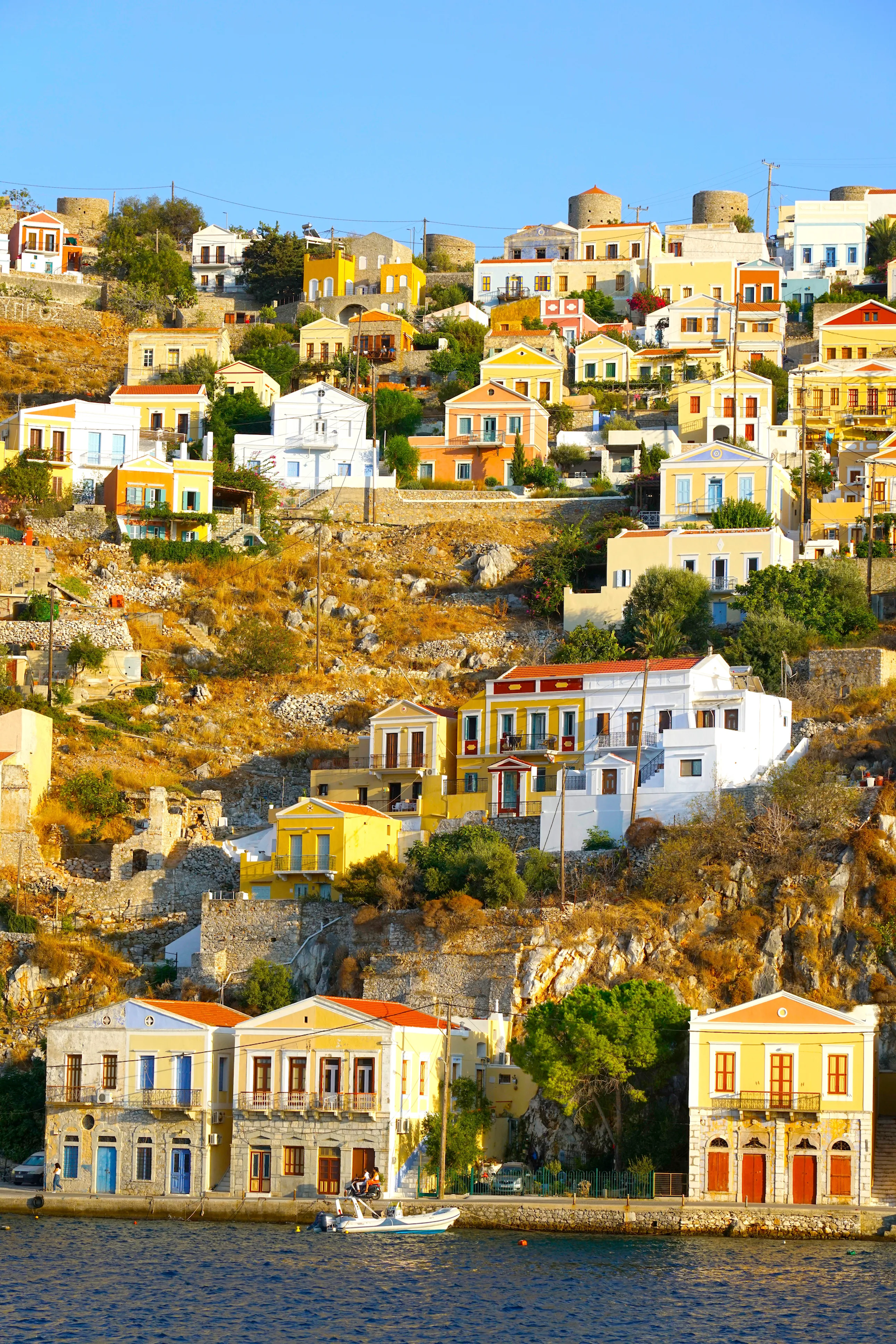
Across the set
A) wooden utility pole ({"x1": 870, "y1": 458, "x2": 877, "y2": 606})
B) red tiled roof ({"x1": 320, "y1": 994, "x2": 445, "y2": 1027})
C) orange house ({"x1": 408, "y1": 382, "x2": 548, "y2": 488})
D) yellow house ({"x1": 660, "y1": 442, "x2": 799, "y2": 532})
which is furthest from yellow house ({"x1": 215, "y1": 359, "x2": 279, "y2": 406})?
red tiled roof ({"x1": 320, "y1": 994, "x2": 445, "y2": 1027})

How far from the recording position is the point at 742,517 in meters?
79.8

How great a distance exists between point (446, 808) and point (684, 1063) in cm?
1603

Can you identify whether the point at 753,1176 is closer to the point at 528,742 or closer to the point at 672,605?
the point at 528,742

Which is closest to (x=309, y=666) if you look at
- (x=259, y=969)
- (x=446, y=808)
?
(x=446, y=808)

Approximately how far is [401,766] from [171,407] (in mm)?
32921

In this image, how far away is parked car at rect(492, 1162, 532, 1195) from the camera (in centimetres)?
5053

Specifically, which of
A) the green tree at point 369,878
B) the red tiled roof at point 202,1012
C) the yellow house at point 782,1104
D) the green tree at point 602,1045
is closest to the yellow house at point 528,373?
the green tree at point 369,878

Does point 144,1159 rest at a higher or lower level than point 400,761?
lower

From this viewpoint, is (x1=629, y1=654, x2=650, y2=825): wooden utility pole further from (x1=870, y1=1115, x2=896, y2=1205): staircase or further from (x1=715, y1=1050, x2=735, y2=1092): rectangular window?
(x1=870, y1=1115, x2=896, y2=1205): staircase

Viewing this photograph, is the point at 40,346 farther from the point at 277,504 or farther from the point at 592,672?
the point at 592,672

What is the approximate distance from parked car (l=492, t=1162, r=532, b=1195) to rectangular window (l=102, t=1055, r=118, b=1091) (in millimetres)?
10102

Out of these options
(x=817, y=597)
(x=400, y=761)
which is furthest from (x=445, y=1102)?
(x=817, y=597)

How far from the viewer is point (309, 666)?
7750 centimetres

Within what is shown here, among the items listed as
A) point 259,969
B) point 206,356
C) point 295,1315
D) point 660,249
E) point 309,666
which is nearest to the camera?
point 295,1315
